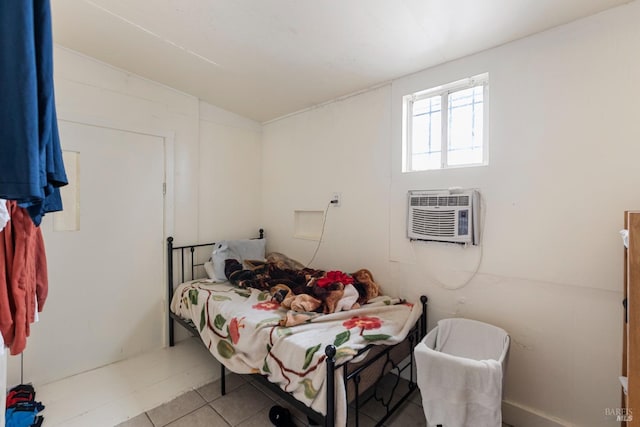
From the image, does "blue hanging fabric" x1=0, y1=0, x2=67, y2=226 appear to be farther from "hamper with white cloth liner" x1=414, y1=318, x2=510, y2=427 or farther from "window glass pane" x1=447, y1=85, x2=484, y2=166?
"window glass pane" x1=447, y1=85, x2=484, y2=166

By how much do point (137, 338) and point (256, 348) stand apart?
4.94 ft

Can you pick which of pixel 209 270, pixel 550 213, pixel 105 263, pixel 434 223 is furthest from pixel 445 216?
pixel 105 263

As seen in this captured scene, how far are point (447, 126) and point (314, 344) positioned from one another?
5.49 ft

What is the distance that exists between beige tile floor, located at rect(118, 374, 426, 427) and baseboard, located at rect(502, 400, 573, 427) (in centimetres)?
49

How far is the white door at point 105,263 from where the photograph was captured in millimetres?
2059

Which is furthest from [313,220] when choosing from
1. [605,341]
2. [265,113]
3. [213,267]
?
[605,341]

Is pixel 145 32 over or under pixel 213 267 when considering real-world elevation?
over

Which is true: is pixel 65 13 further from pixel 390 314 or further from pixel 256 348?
pixel 390 314

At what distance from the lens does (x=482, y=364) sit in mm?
1235

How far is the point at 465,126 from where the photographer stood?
194cm

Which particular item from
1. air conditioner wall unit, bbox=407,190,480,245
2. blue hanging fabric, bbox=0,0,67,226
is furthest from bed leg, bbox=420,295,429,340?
blue hanging fabric, bbox=0,0,67,226

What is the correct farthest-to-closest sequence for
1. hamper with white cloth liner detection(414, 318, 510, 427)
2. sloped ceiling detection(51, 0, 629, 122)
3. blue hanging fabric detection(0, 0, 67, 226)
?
sloped ceiling detection(51, 0, 629, 122) → hamper with white cloth liner detection(414, 318, 510, 427) → blue hanging fabric detection(0, 0, 67, 226)

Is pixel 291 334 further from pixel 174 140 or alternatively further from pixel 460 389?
pixel 174 140

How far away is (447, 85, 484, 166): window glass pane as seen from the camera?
1.89m
